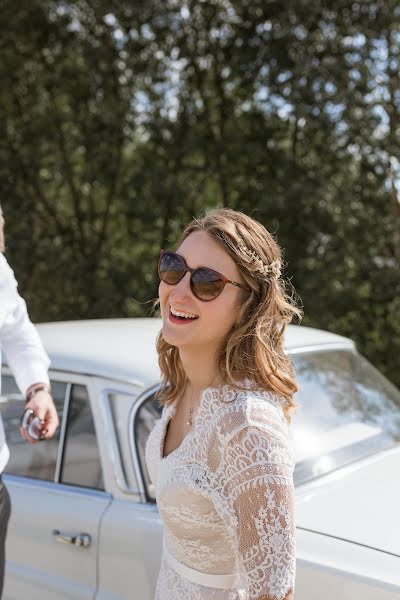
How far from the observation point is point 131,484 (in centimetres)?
276

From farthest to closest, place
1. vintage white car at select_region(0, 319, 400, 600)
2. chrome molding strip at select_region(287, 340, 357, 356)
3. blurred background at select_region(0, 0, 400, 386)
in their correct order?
blurred background at select_region(0, 0, 400, 386), chrome molding strip at select_region(287, 340, 357, 356), vintage white car at select_region(0, 319, 400, 600)

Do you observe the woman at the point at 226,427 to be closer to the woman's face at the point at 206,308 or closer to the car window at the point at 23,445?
the woman's face at the point at 206,308

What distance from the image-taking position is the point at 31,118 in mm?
9695

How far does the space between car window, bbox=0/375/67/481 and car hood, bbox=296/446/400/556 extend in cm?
112

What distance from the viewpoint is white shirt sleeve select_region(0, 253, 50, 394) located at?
2.70 meters

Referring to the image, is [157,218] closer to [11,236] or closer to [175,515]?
[11,236]

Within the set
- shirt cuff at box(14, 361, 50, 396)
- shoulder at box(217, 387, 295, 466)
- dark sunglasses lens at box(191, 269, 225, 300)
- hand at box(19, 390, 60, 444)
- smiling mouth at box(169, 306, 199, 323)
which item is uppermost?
dark sunglasses lens at box(191, 269, 225, 300)

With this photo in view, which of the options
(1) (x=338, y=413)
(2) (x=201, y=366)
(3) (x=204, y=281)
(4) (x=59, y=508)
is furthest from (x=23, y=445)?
(3) (x=204, y=281)

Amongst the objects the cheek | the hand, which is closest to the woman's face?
the cheek

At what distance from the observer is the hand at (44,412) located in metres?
2.56

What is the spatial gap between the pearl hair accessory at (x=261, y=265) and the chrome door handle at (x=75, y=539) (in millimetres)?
1523

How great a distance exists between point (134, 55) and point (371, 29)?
9.45 feet

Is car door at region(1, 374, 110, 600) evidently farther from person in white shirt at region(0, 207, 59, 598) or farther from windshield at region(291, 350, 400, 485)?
windshield at region(291, 350, 400, 485)

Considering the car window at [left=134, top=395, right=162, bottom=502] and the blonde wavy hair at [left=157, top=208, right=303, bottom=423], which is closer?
the blonde wavy hair at [left=157, top=208, right=303, bottom=423]
